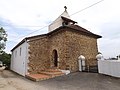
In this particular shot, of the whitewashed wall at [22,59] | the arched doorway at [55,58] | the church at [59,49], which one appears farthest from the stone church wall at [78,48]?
the whitewashed wall at [22,59]

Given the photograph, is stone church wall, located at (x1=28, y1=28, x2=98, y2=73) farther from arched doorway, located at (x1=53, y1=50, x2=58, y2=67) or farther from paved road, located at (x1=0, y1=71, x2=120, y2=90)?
Result: paved road, located at (x1=0, y1=71, x2=120, y2=90)

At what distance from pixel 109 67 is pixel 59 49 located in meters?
5.81

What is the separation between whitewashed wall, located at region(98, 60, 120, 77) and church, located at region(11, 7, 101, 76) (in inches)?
113

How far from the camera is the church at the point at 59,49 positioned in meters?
15.6

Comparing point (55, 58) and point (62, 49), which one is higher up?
point (62, 49)

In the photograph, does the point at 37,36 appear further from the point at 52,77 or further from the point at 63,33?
the point at 52,77

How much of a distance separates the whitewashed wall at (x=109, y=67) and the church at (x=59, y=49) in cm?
286

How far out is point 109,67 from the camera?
12523 millimetres

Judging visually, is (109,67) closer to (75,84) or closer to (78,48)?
(75,84)

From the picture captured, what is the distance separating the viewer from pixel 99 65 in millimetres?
13570

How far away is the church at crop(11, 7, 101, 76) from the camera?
15570 mm

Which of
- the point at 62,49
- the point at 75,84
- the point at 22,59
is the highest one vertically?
the point at 62,49

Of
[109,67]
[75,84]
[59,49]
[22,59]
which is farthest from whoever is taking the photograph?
[22,59]

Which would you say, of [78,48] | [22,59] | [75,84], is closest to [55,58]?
[78,48]
